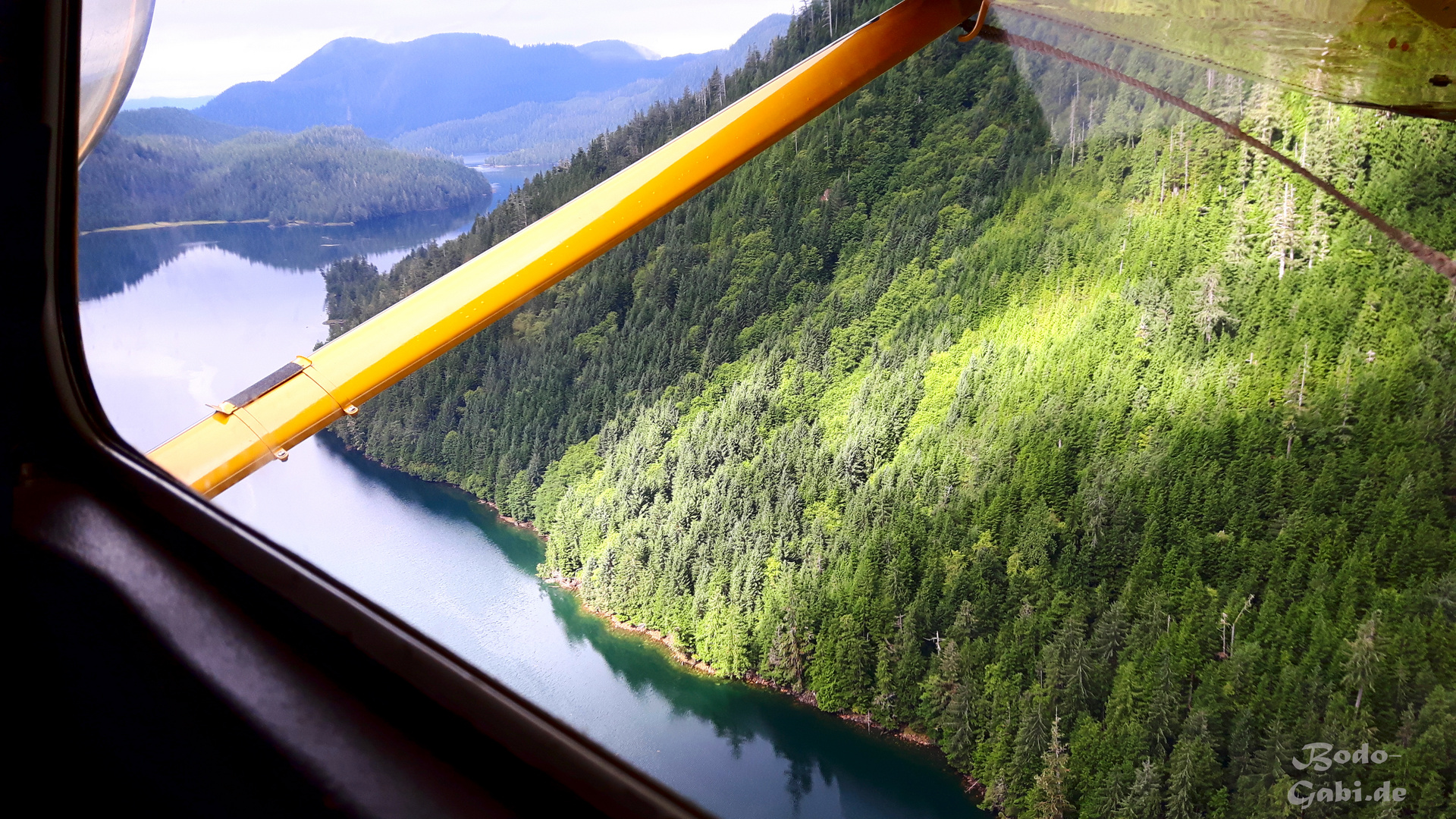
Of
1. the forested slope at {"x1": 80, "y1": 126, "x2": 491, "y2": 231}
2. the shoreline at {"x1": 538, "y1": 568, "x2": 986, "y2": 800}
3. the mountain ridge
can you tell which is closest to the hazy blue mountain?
the forested slope at {"x1": 80, "y1": 126, "x2": 491, "y2": 231}

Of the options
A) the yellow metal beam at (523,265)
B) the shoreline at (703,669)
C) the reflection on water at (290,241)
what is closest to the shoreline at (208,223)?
the reflection on water at (290,241)

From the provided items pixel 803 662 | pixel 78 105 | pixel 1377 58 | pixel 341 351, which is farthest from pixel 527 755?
pixel 803 662

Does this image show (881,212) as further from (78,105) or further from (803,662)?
(78,105)

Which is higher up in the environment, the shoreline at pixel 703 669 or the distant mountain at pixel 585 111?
the distant mountain at pixel 585 111

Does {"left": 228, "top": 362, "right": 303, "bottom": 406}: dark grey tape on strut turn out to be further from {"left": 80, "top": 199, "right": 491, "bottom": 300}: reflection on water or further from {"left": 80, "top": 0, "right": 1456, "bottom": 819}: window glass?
{"left": 80, "top": 0, "right": 1456, "bottom": 819}: window glass

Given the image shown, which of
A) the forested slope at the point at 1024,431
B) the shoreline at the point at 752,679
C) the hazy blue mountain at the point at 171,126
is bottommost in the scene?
the shoreline at the point at 752,679

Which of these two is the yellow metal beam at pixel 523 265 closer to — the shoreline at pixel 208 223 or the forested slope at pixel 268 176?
the shoreline at pixel 208 223
